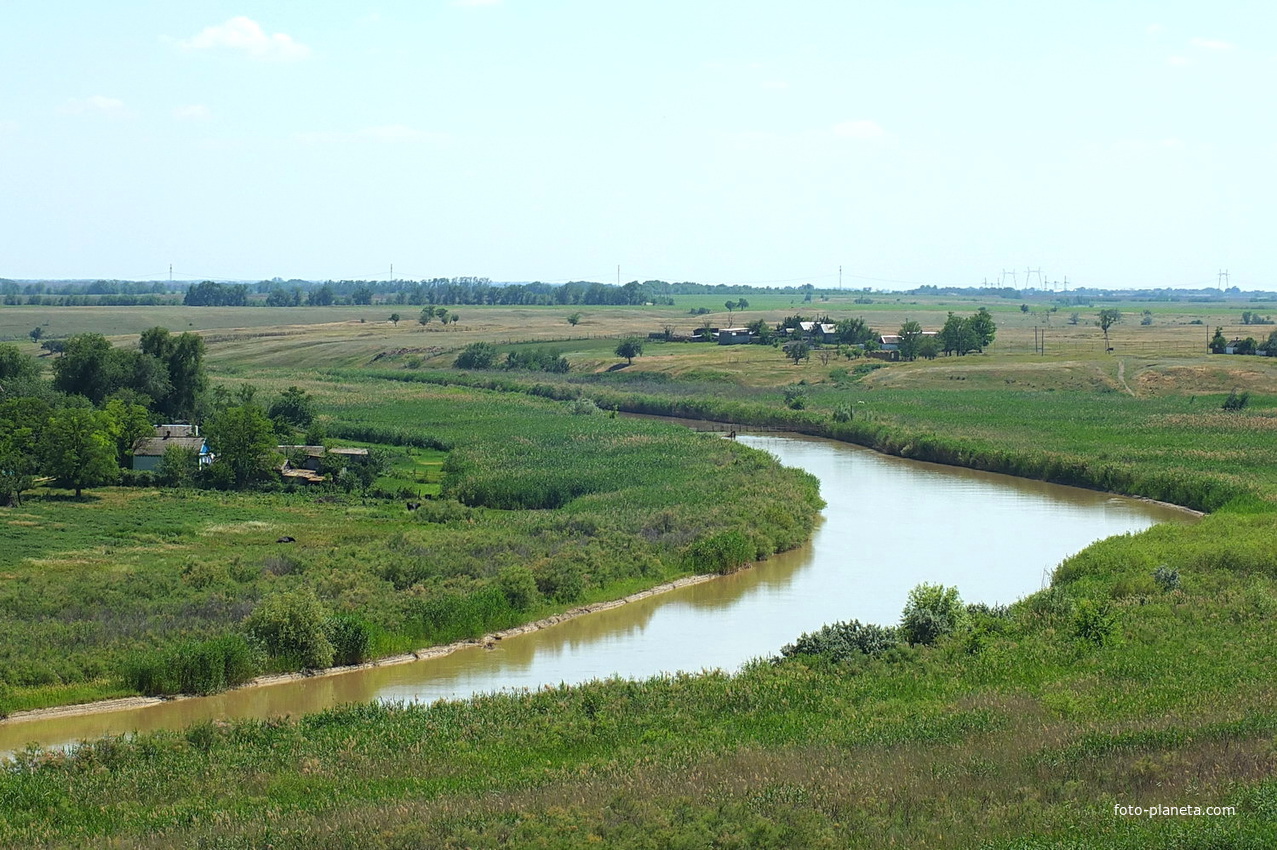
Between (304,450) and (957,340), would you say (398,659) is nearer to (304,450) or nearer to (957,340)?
(304,450)

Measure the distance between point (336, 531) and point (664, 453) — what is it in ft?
51.6

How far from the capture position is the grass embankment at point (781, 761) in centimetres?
1273

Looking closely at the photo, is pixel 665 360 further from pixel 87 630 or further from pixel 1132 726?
pixel 1132 726

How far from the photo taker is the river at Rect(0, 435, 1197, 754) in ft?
71.2

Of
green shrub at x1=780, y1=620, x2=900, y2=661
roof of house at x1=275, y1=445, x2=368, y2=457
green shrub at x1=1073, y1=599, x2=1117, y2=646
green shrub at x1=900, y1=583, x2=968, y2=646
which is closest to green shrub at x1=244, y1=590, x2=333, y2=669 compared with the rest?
green shrub at x1=780, y1=620, x2=900, y2=661

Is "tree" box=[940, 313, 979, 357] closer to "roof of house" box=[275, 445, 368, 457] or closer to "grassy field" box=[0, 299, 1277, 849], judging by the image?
"grassy field" box=[0, 299, 1277, 849]

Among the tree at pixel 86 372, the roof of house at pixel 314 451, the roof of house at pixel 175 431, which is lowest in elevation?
the roof of house at pixel 314 451

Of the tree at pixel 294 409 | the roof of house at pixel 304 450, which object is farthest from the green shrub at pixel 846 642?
the tree at pixel 294 409

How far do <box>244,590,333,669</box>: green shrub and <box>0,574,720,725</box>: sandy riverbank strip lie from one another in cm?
30

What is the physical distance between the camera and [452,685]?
22516 millimetres

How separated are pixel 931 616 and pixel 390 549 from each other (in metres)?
13.6

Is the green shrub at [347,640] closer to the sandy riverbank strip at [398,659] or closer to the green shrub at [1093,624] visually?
the sandy riverbank strip at [398,659]

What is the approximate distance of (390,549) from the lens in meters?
31.0

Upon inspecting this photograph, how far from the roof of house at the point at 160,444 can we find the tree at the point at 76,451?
3608 millimetres
